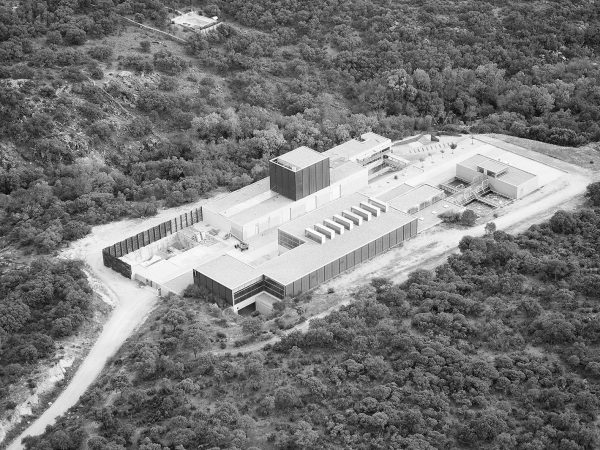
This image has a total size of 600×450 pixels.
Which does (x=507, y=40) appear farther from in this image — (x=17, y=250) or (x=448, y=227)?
(x=17, y=250)

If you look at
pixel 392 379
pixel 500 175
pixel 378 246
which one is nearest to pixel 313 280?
pixel 378 246

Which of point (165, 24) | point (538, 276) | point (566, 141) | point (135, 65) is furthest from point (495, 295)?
point (165, 24)

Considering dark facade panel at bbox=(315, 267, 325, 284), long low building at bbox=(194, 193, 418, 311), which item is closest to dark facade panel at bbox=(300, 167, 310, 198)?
long low building at bbox=(194, 193, 418, 311)

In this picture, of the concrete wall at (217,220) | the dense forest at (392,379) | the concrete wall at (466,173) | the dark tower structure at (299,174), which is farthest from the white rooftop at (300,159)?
→ the dense forest at (392,379)

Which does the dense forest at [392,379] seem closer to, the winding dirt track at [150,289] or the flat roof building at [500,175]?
the winding dirt track at [150,289]

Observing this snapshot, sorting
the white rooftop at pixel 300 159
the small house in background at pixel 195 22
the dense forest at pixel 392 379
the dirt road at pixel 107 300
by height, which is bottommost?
the dirt road at pixel 107 300

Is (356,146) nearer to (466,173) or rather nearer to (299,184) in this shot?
(466,173)
